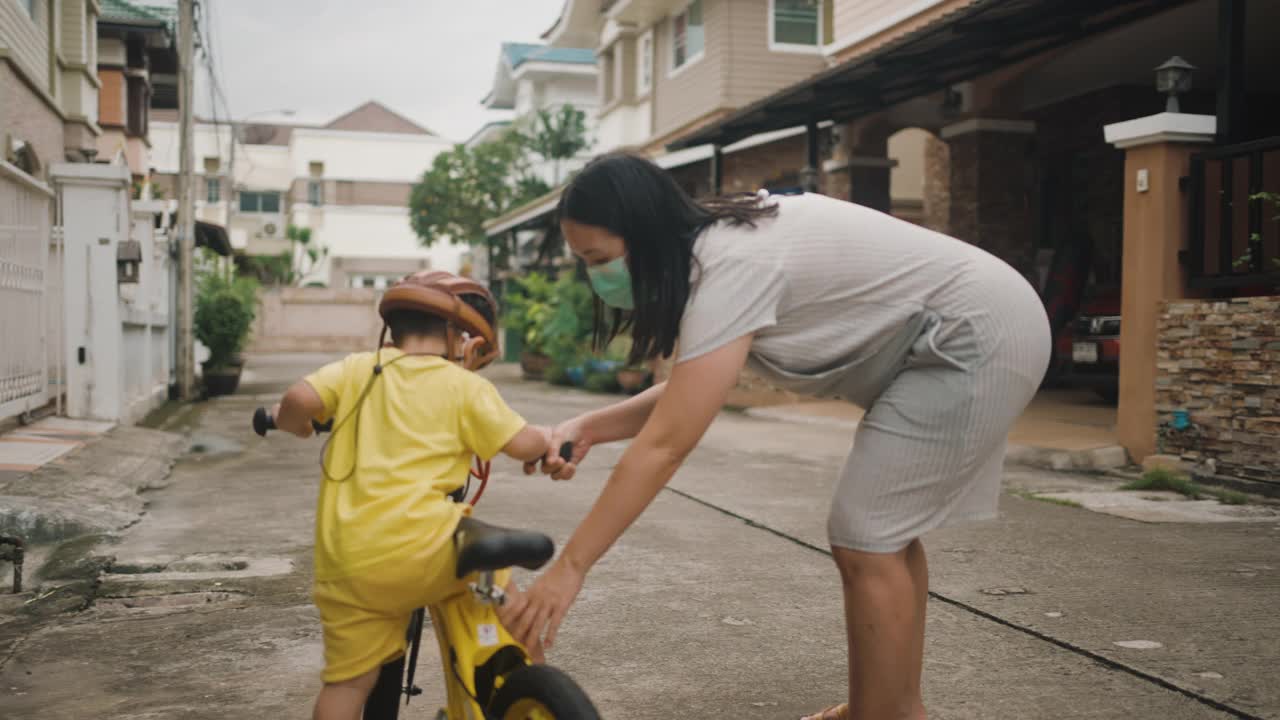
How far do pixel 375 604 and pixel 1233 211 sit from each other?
24.6 feet

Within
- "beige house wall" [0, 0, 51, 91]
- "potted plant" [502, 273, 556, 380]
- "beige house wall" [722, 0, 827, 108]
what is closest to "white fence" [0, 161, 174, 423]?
"beige house wall" [0, 0, 51, 91]

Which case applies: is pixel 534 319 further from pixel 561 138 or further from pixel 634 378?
pixel 561 138

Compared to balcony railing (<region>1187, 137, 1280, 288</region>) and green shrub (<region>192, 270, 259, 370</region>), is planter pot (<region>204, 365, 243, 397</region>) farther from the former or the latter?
balcony railing (<region>1187, 137, 1280, 288</region>)

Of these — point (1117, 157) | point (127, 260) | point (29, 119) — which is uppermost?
point (29, 119)

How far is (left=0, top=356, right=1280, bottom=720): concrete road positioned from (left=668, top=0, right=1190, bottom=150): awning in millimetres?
4412

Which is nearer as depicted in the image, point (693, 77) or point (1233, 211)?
point (1233, 211)

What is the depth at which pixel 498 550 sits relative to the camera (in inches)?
85.8

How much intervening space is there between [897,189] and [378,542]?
2015cm

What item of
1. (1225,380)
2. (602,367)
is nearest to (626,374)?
(602,367)

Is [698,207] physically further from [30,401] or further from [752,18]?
[752,18]

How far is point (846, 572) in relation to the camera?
268 cm

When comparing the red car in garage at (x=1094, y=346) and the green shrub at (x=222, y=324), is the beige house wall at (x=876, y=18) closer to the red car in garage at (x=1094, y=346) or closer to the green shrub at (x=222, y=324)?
the red car in garage at (x=1094, y=346)

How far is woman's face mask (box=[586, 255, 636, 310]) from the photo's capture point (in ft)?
8.18

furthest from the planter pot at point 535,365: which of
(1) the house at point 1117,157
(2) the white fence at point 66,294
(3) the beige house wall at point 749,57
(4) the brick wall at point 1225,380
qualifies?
(4) the brick wall at point 1225,380
